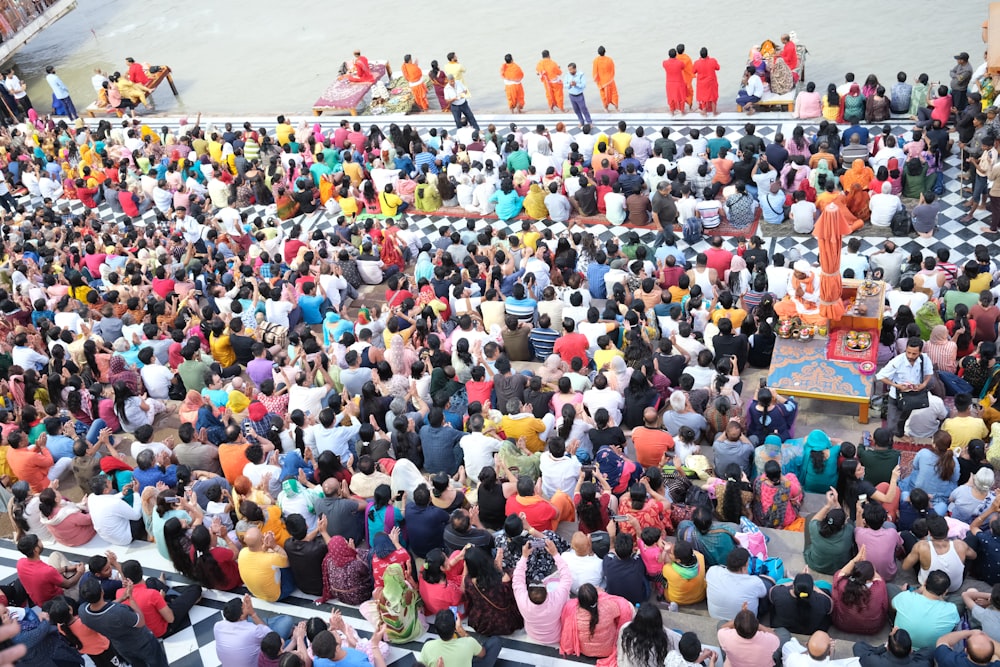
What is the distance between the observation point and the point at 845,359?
10.2 metres

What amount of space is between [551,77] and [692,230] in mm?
6074

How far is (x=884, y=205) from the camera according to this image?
1345 centimetres

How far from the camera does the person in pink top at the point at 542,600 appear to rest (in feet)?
24.5

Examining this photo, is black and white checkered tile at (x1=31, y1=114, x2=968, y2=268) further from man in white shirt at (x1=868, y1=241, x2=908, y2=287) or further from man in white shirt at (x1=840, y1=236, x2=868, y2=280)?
man in white shirt at (x1=840, y1=236, x2=868, y2=280)

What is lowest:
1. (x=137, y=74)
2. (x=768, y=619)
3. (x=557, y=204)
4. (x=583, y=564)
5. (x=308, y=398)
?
(x=768, y=619)

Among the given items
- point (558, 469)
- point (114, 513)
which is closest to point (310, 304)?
point (114, 513)

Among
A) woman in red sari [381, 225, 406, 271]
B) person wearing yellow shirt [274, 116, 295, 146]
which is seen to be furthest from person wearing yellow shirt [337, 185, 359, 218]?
person wearing yellow shirt [274, 116, 295, 146]

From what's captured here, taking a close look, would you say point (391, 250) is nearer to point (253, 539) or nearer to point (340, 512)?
point (340, 512)

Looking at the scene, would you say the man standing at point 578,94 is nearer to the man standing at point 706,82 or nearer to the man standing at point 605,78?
the man standing at point 605,78

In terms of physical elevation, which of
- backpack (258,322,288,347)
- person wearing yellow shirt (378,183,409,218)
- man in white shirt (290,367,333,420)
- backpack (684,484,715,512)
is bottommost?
backpack (684,484,715,512)

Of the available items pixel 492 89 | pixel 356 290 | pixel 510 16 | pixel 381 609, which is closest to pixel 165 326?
pixel 356 290

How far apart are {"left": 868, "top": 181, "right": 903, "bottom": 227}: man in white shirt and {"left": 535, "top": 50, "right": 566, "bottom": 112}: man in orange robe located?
732 centimetres

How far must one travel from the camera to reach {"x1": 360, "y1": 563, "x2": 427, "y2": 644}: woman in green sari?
773 centimetres

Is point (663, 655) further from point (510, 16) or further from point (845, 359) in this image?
point (510, 16)
